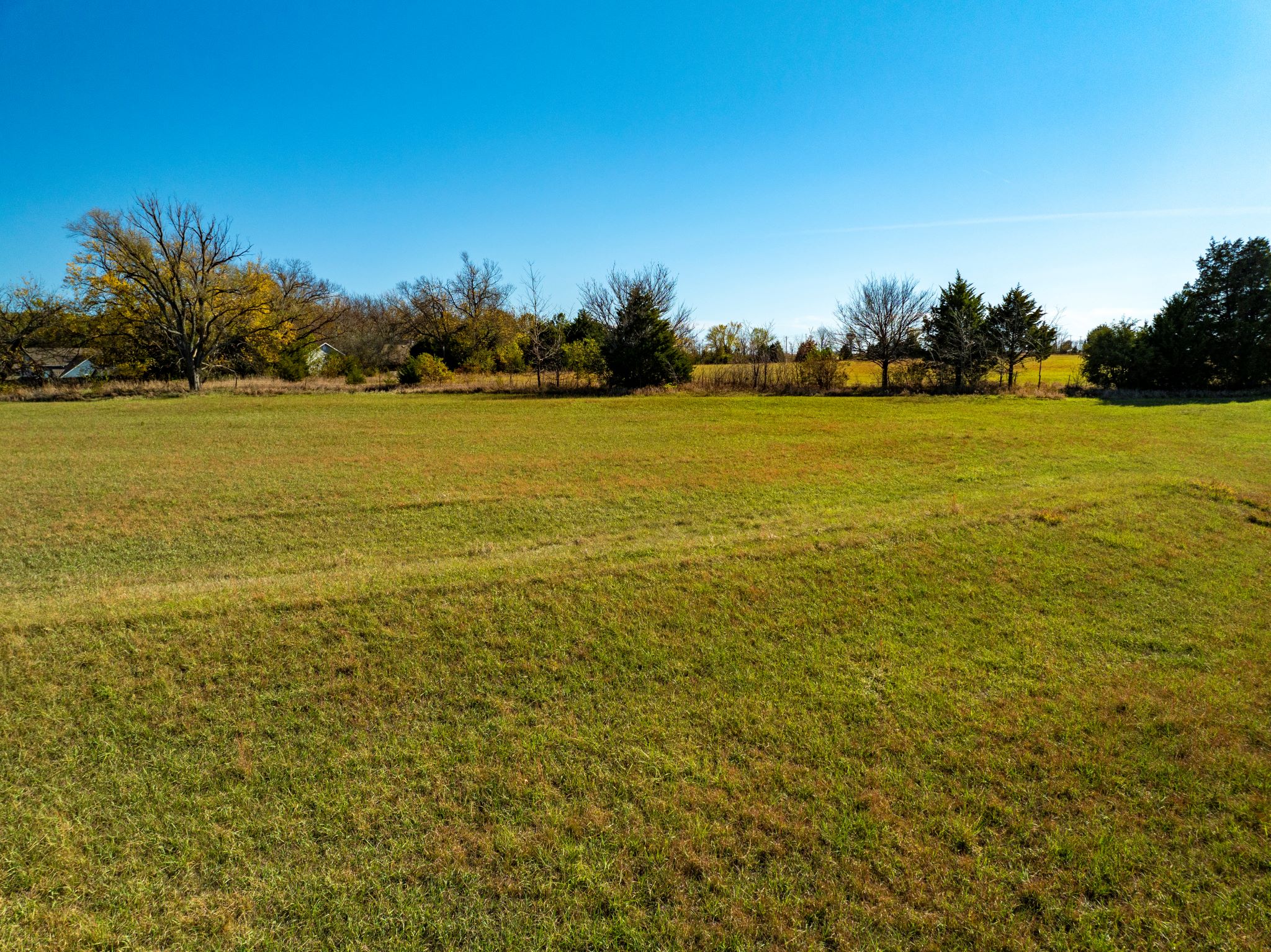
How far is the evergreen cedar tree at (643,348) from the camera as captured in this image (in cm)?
3803

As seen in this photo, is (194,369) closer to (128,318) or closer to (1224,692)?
(128,318)

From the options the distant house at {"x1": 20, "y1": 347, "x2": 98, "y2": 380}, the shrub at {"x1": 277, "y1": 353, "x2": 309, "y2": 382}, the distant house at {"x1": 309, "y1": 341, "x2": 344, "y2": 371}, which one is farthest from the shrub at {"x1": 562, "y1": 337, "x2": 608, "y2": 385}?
the distant house at {"x1": 20, "y1": 347, "x2": 98, "y2": 380}

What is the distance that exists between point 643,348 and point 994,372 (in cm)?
2492

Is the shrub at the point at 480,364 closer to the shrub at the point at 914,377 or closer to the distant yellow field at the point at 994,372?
the distant yellow field at the point at 994,372

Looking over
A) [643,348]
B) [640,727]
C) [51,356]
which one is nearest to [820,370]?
[643,348]

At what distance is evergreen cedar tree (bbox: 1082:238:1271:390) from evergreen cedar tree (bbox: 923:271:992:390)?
21.2 ft

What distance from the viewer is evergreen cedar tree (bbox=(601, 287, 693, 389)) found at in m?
38.0

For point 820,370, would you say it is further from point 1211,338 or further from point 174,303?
point 174,303

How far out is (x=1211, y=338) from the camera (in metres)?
34.3

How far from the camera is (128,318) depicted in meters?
42.7

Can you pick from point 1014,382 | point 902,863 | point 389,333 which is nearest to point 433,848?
point 902,863

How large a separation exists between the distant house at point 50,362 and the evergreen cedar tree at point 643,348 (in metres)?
39.3

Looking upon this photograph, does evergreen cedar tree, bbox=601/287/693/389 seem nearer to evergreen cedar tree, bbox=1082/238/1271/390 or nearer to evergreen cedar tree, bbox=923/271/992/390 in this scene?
evergreen cedar tree, bbox=923/271/992/390

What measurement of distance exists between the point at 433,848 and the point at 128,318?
5538 cm
